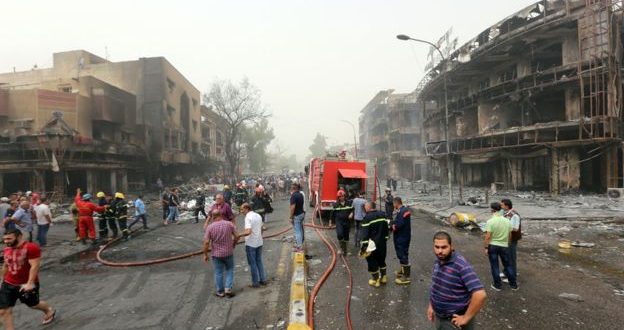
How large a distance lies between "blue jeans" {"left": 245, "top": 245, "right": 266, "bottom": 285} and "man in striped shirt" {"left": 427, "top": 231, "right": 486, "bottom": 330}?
4.16m

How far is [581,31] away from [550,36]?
2.56 m

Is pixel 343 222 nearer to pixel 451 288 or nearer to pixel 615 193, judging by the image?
pixel 451 288

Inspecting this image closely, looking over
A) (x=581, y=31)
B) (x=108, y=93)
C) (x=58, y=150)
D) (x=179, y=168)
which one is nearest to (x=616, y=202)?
(x=581, y=31)

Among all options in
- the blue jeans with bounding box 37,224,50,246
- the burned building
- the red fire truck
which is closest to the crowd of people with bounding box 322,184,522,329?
the red fire truck

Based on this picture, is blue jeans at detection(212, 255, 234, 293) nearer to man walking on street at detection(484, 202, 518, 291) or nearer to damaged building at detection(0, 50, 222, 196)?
Answer: man walking on street at detection(484, 202, 518, 291)

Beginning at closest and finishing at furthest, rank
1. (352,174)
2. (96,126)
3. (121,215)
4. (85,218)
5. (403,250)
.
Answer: (403,250), (85,218), (121,215), (352,174), (96,126)

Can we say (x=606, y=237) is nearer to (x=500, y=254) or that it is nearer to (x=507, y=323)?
(x=500, y=254)

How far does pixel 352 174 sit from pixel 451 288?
463 inches

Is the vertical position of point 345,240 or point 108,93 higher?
point 108,93

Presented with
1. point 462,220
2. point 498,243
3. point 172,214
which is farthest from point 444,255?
point 172,214

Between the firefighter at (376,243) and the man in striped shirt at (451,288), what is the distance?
11.3 ft

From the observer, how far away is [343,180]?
15.6 m

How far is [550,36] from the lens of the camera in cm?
2362

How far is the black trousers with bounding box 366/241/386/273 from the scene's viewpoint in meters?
6.84
